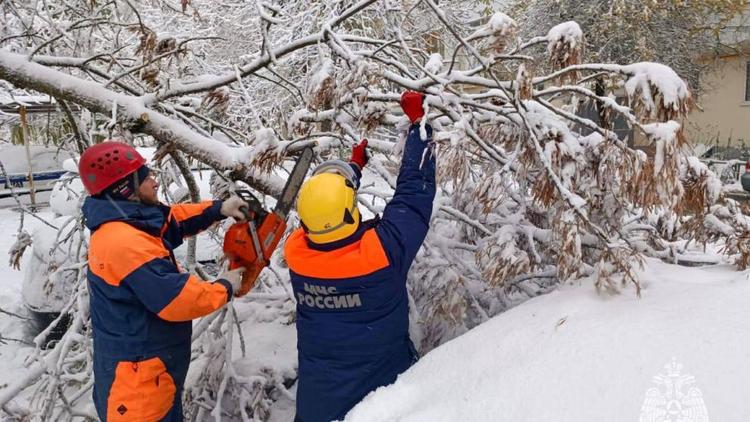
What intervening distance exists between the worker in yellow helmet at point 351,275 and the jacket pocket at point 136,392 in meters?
0.65

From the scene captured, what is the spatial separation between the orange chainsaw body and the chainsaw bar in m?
0.05

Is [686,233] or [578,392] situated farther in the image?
[686,233]

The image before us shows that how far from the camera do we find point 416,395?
1.93 m

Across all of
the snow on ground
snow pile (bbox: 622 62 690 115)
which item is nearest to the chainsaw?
the snow on ground

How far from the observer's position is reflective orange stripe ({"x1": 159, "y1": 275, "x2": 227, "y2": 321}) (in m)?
2.31

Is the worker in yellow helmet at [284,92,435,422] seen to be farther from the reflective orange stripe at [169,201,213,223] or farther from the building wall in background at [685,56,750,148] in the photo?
the building wall in background at [685,56,750,148]

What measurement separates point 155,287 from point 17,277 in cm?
742

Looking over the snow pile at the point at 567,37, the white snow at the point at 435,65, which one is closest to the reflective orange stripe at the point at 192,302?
the white snow at the point at 435,65

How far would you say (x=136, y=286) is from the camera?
2299 mm

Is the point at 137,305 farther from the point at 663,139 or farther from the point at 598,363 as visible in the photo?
the point at 663,139

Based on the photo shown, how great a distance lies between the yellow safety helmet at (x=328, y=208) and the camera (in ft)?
6.91

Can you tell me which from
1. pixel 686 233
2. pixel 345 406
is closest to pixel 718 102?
pixel 686 233

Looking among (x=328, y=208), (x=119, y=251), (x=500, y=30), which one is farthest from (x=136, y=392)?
(x=500, y=30)

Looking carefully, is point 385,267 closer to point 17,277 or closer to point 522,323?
point 522,323
